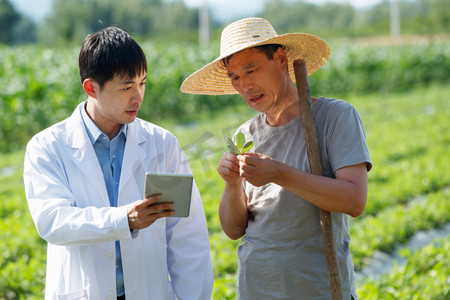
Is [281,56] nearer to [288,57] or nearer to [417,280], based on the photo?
[288,57]

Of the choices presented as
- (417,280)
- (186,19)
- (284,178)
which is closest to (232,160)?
(284,178)

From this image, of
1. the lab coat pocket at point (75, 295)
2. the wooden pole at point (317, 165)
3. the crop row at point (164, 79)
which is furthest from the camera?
the crop row at point (164, 79)

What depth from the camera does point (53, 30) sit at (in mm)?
37812

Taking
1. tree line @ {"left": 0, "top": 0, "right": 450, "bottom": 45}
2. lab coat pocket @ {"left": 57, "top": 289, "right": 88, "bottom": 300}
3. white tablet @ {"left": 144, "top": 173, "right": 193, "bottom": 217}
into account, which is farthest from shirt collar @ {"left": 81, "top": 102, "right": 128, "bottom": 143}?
tree line @ {"left": 0, "top": 0, "right": 450, "bottom": 45}

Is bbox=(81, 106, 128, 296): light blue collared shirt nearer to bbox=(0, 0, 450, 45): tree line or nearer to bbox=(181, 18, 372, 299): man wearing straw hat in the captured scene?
bbox=(181, 18, 372, 299): man wearing straw hat

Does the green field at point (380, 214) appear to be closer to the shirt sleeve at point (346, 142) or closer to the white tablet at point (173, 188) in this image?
the white tablet at point (173, 188)

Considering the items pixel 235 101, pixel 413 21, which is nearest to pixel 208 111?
pixel 235 101

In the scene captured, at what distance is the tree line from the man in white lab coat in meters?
26.5

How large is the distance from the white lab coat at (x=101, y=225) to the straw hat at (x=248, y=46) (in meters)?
0.31

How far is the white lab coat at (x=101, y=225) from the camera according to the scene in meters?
1.76

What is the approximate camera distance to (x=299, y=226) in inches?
71.4

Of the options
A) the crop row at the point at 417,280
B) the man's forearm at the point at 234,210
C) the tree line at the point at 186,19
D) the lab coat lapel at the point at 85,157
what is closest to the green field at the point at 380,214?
the crop row at the point at 417,280

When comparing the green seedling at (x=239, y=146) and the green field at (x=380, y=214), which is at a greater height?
the green seedling at (x=239, y=146)

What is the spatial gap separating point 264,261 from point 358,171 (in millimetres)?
467
